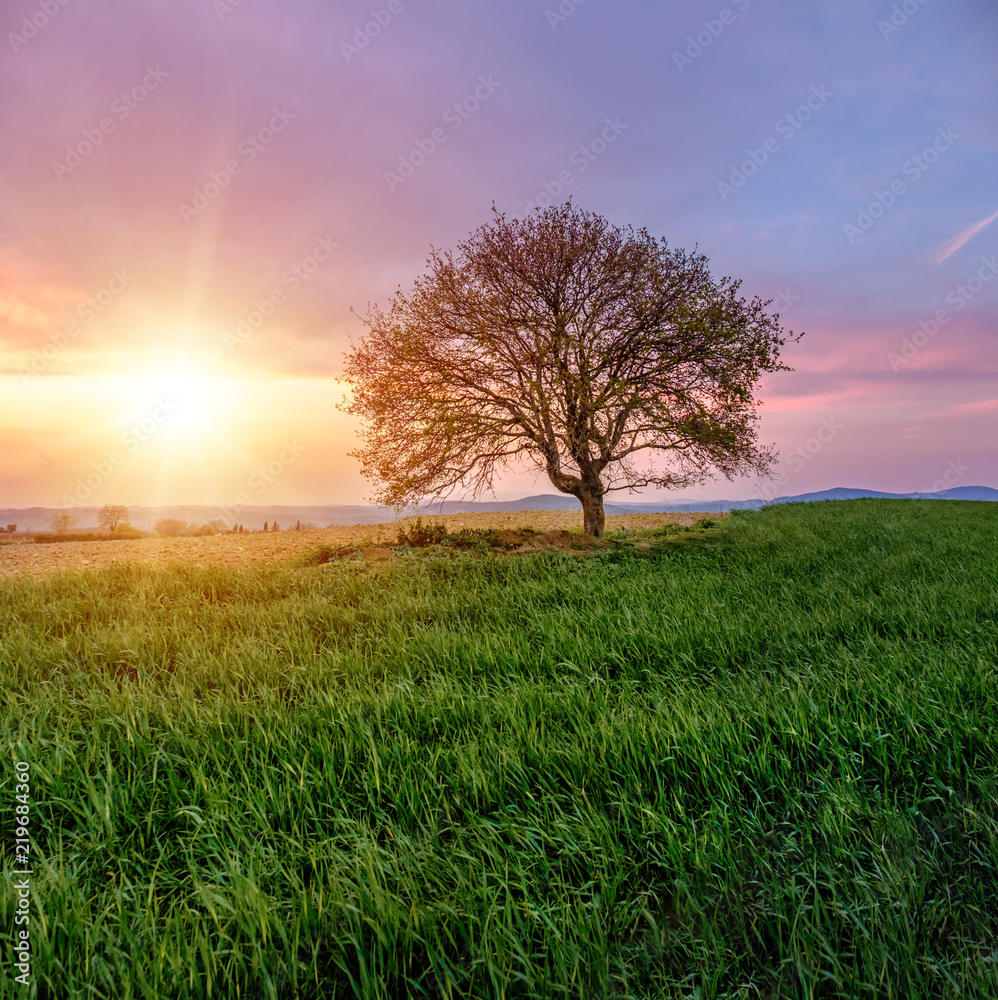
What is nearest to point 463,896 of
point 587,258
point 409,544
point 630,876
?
point 630,876

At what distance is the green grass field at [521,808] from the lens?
1839mm

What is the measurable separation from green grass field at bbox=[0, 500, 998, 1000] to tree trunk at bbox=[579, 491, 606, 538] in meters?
9.07

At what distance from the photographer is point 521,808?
2.80 metres

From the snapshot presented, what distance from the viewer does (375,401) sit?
13664 millimetres

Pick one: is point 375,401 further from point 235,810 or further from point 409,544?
point 235,810

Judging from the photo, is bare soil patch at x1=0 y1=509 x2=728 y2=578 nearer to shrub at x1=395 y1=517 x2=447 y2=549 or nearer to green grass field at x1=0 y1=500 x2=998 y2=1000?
shrub at x1=395 y1=517 x2=447 y2=549

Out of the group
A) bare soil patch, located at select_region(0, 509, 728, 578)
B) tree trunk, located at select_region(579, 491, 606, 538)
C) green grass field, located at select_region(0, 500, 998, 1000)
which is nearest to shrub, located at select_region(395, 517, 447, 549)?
bare soil patch, located at select_region(0, 509, 728, 578)

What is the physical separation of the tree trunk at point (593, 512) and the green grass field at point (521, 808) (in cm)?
907

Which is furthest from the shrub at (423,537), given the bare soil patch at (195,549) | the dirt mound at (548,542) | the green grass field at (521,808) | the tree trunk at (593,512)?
the green grass field at (521,808)

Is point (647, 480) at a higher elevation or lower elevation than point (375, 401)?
lower

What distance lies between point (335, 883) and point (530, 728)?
4.93 feet

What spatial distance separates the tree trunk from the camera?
14.9 metres

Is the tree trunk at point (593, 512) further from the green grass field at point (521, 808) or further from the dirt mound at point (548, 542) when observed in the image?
the green grass field at point (521, 808)

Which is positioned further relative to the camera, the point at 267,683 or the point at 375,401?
the point at 375,401
